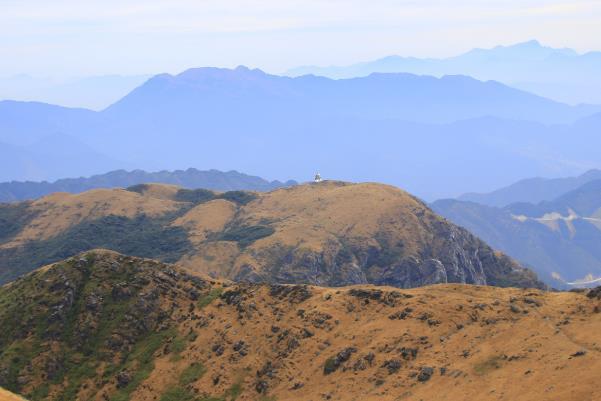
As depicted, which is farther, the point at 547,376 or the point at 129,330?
the point at 129,330

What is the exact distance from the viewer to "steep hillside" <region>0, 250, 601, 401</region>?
76.2 metres

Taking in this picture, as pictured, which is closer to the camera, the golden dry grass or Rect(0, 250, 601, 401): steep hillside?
the golden dry grass

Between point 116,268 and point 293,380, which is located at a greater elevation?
point 116,268

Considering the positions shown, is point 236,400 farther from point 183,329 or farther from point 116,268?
point 116,268

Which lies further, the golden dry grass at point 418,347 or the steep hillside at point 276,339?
the steep hillside at point 276,339

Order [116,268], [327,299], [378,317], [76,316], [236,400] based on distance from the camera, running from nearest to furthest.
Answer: [236,400], [378,317], [327,299], [76,316], [116,268]

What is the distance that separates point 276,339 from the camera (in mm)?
96875

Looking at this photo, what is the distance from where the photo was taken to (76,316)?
109062 millimetres

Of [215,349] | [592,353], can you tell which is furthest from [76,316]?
[592,353]

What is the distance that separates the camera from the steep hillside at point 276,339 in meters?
76.2

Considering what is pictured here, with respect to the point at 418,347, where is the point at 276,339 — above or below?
below

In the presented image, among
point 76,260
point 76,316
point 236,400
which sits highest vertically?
point 76,260

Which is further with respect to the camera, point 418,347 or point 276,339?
point 276,339

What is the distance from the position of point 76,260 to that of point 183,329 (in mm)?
24181
